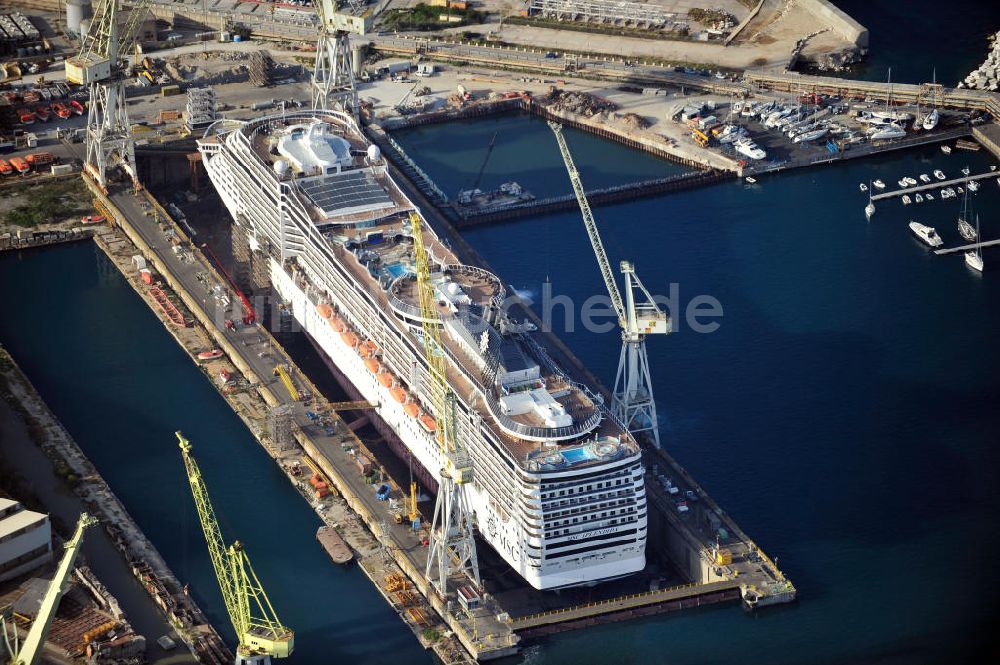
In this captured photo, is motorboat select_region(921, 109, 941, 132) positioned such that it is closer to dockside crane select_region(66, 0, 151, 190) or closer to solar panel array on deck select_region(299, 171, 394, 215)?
solar panel array on deck select_region(299, 171, 394, 215)

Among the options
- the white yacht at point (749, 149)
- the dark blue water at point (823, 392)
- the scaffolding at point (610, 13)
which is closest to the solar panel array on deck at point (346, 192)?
the dark blue water at point (823, 392)

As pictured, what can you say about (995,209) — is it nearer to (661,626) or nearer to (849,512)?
(849,512)

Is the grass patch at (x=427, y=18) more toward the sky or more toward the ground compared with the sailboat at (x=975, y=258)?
more toward the sky

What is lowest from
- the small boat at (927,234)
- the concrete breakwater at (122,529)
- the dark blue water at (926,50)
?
the concrete breakwater at (122,529)

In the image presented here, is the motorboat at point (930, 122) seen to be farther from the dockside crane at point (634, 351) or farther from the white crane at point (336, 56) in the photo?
the dockside crane at point (634, 351)

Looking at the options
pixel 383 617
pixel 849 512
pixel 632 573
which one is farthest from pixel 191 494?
pixel 849 512

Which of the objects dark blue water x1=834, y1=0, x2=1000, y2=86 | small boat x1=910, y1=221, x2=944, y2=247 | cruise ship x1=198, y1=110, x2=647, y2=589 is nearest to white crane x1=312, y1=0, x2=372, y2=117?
cruise ship x1=198, y1=110, x2=647, y2=589
